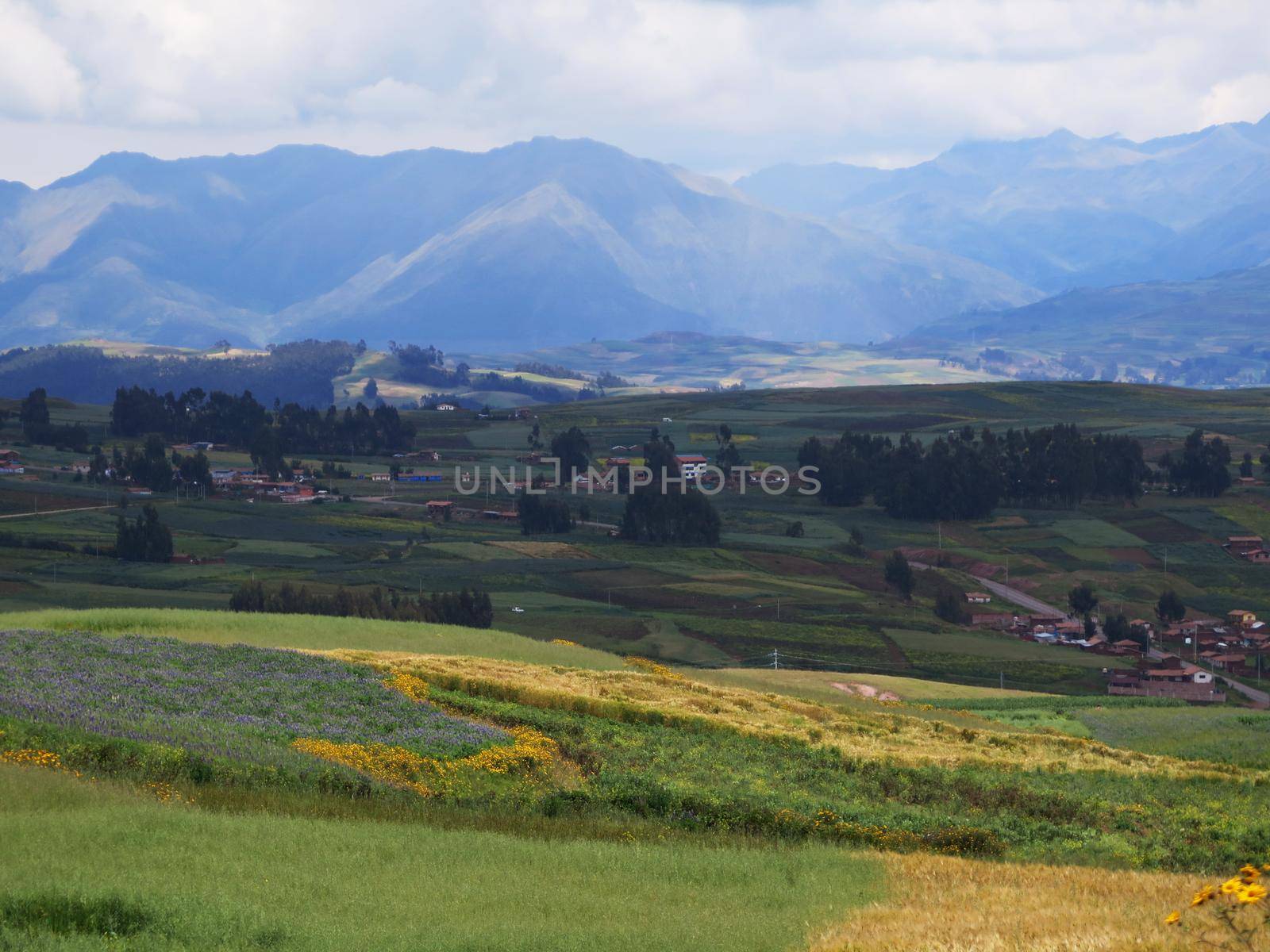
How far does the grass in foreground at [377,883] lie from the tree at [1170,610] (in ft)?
352

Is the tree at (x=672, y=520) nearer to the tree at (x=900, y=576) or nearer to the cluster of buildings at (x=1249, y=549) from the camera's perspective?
the tree at (x=900, y=576)

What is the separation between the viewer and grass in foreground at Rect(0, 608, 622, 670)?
5334 centimetres

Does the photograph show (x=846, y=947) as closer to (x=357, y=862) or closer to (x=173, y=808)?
(x=357, y=862)

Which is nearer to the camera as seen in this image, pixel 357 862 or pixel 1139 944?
pixel 1139 944

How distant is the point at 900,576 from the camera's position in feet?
455

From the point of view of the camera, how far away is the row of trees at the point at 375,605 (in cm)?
10831

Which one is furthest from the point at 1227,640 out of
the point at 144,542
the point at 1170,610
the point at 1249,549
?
the point at 144,542

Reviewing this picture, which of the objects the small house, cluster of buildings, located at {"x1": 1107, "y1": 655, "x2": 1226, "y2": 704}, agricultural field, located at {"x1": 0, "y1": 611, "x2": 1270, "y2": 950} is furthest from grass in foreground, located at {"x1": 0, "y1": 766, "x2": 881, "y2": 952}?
the small house

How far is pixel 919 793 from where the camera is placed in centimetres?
3669

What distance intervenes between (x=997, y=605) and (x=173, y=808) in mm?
116746

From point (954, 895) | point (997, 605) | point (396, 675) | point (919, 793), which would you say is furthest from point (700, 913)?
point (997, 605)

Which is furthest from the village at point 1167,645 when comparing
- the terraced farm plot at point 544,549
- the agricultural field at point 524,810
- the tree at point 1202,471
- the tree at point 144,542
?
the tree at point 144,542

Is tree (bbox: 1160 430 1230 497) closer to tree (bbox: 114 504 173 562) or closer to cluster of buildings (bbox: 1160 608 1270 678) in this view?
cluster of buildings (bbox: 1160 608 1270 678)

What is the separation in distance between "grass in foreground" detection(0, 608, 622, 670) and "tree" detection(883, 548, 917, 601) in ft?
260
